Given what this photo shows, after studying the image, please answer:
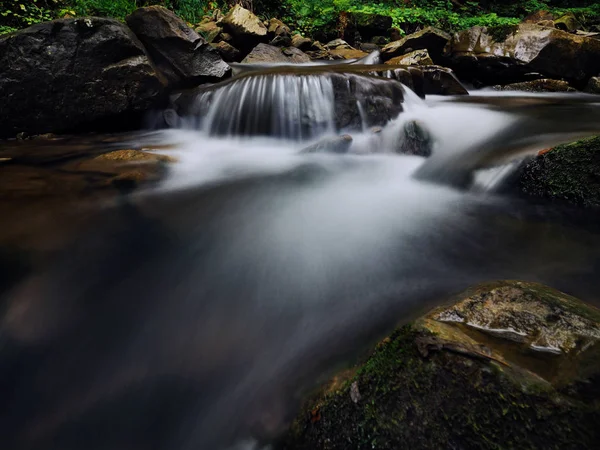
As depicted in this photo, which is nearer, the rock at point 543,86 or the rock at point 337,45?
the rock at point 543,86

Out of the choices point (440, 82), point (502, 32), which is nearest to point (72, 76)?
point (440, 82)

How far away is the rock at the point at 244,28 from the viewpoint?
1034 cm

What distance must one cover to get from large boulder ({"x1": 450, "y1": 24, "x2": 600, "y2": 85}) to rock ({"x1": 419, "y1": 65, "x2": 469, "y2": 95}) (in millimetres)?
1853

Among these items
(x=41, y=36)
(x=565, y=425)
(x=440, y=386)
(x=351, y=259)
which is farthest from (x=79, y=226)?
(x=41, y=36)

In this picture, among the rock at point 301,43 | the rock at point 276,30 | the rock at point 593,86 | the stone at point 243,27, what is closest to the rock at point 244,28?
the stone at point 243,27

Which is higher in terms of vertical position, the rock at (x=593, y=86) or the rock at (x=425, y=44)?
the rock at (x=425, y=44)

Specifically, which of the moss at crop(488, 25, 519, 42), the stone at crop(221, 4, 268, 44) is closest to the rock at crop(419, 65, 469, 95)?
the moss at crop(488, 25, 519, 42)

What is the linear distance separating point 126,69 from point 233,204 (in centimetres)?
420

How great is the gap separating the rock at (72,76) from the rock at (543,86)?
876 cm

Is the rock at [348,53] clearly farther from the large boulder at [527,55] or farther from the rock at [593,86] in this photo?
the rock at [593,86]

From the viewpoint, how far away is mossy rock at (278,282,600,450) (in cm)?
90

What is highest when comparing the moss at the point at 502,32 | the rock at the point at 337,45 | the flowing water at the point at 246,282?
the moss at the point at 502,32

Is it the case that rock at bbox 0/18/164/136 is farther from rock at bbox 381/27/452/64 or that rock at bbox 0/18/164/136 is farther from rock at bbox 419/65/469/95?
rock at bbox 381/27/452/64

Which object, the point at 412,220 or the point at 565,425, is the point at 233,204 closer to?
the point at 412,220
